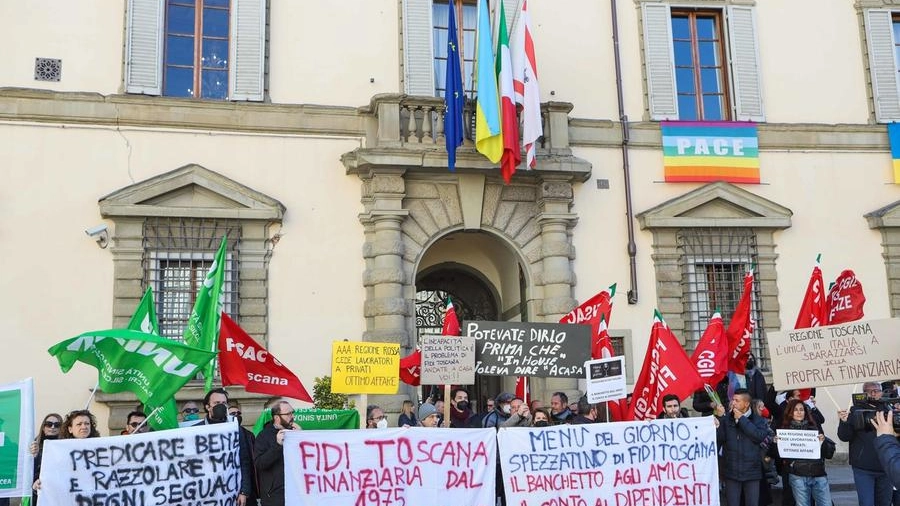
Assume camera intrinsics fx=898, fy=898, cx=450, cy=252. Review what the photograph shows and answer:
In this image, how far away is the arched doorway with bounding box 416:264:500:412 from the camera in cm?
1681

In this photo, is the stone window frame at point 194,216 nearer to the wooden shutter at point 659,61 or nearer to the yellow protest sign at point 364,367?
the yellow protest sign at point 364,367

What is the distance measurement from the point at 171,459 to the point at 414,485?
7.00 feet

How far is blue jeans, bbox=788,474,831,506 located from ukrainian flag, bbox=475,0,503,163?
6398mm

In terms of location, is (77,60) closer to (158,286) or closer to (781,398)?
(158,286)

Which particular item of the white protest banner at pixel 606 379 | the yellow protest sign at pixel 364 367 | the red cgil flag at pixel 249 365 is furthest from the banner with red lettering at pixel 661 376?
the red cgil flag at pixel 249 365

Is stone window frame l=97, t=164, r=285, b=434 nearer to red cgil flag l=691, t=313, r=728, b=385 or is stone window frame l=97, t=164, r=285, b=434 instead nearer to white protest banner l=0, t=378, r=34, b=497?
white protest banner l=0, t=378, r=34, b=497

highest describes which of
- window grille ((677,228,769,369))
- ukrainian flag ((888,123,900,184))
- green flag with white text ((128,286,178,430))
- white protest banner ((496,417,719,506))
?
ukrainian flag ((888,123,900,184))

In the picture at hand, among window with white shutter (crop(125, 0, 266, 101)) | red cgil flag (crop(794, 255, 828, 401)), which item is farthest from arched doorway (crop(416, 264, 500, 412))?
red cgil flag (crop(794, 255, 828, 401))

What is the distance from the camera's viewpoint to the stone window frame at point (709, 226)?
14.6 metres

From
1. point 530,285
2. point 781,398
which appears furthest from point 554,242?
point 781,398

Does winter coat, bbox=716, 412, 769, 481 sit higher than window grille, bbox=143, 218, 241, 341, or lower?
lower

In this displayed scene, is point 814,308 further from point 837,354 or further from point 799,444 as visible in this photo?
point 799,444

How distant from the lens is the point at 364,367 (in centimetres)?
970

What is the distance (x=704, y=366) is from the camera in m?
10.9
